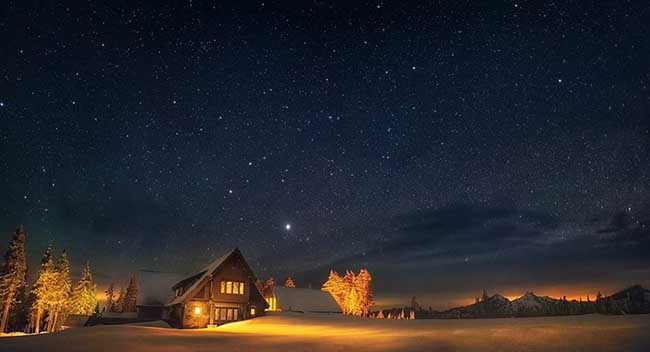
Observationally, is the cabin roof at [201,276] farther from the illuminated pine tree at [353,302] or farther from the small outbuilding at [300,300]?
the illuminated pine tree at [353,302]

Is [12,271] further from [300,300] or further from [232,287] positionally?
[300,300]

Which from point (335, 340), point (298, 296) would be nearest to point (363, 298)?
point (298, 296)

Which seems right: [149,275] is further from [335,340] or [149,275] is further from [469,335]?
[469,335]

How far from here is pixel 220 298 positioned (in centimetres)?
4031

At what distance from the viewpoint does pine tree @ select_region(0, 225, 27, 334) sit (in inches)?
2057

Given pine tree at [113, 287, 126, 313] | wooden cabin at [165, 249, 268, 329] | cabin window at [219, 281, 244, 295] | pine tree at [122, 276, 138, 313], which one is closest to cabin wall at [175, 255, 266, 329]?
wooden cabin at [165, 249, 268, 329]

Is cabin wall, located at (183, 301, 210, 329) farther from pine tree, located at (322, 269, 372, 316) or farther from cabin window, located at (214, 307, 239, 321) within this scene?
pine tree, located at (322, 269, 372, 316)

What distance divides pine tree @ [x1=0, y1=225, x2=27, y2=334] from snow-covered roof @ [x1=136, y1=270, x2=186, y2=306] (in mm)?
18838

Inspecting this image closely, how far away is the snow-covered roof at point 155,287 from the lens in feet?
154

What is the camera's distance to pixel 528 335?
19219mm

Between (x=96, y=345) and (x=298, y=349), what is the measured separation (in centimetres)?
983

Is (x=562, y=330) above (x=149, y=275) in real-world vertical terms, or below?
below

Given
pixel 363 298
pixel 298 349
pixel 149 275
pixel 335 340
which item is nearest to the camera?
pixel 298 349

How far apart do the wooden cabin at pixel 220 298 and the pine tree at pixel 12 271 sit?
1014 inches
